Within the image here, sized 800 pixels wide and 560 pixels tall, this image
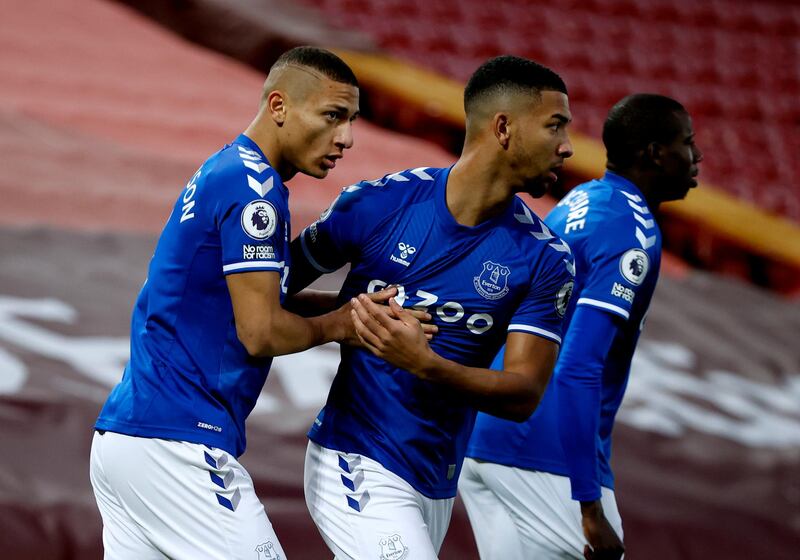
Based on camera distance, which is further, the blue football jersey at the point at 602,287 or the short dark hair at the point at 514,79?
the blue football jersey at the point at 602,287

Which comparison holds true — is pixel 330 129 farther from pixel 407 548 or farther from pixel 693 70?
pixel 693 70

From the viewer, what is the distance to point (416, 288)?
2.45 m

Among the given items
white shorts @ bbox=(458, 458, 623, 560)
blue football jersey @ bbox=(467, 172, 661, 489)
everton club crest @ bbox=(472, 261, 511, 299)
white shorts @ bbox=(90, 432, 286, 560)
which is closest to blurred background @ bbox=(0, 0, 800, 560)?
white shorts @ bbox=(458, 458, 623, 560)

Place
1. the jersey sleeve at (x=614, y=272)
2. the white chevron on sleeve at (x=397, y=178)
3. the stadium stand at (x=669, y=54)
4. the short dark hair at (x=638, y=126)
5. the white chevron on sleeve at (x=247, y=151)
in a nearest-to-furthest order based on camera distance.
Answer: the white chevron on sleeve at (x=247, y=151)
the white chevron on sleeve at (x=397, y=178)
the jersey sleeve at (x=614, y=272)
the short dark hair at (x=638, y=126)
the stadium stand at (x=669, y=54)

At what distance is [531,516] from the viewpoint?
2.82 m

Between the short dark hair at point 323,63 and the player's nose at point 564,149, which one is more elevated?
the player's nose at point 564,149

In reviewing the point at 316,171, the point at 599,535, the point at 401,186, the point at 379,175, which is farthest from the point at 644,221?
the point at 379,175

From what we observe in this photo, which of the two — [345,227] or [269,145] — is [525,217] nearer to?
[345,227]

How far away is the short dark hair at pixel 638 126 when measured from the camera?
2961mm

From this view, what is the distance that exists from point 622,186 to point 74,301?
2742 mm

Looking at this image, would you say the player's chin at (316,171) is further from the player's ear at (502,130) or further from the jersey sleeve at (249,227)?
the player's ear at (502,130)

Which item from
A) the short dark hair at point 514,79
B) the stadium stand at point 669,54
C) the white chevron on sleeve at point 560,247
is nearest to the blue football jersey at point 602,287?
the white chevron on sleeve at point 560,247

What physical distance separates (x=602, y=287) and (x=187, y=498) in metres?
1.09

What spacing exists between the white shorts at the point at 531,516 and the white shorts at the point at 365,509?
41 centimetres
